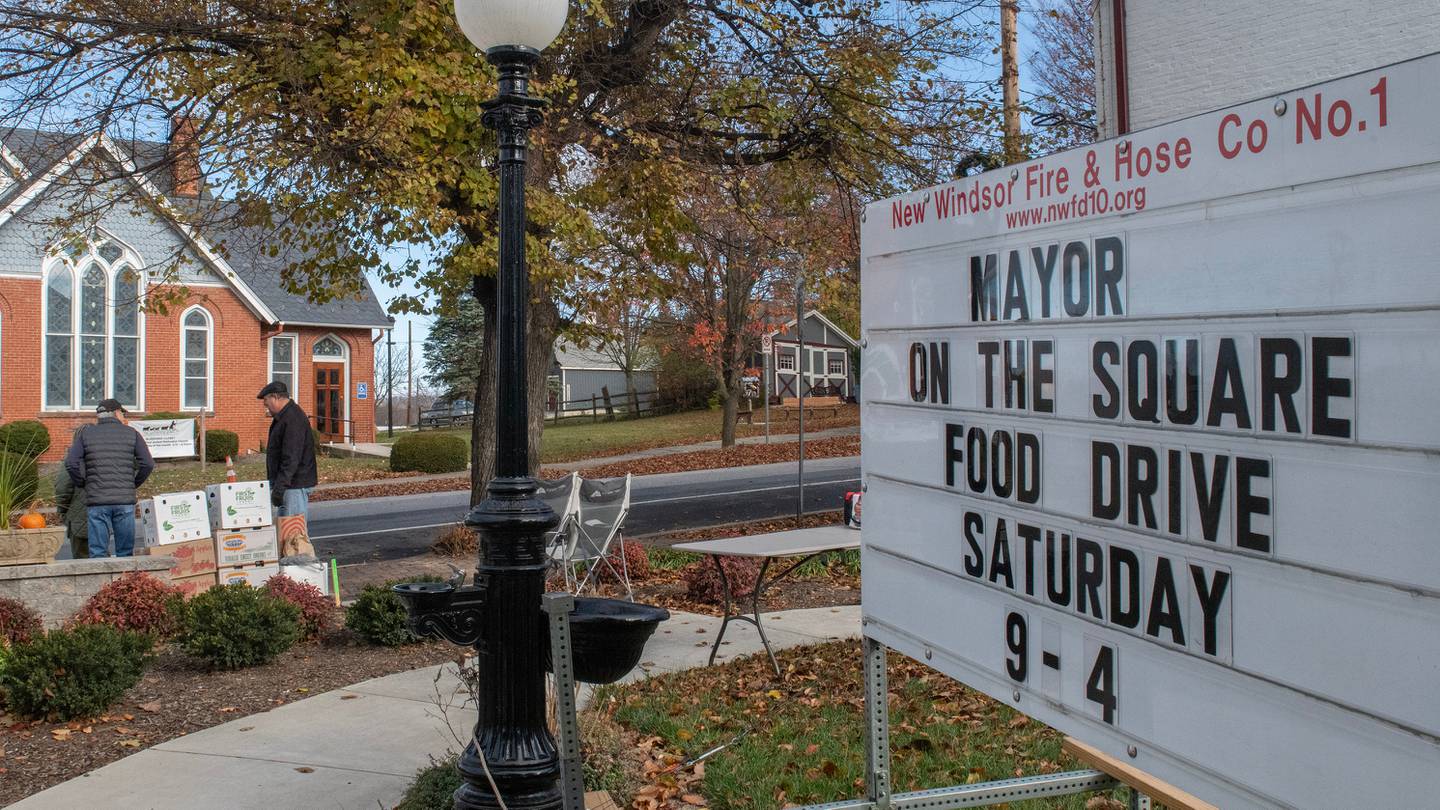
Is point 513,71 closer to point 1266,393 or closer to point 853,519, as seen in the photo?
point 1266,393

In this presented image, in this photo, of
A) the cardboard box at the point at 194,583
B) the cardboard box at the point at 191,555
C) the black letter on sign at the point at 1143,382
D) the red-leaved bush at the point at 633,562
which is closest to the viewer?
the black letter on sign at the point at 1143,382

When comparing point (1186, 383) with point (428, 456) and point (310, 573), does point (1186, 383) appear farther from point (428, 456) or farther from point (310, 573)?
point (428, 456)

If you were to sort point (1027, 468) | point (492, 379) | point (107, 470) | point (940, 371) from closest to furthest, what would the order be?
point (1027, 468)
point (940, 371)
point (492, 379)
point (107, 470)

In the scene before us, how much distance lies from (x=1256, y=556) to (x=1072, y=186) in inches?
42.3

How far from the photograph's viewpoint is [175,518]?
9414mm

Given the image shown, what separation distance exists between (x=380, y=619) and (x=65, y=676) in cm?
207

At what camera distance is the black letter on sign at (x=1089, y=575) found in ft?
9.45

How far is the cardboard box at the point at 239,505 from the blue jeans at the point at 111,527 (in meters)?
2.41

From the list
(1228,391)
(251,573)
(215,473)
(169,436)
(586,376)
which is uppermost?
(586,376)

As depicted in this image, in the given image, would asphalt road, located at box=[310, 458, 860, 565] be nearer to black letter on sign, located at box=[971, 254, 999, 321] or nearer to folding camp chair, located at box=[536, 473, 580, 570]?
folding camp chair, located at box=[536, 473, 580, 570]

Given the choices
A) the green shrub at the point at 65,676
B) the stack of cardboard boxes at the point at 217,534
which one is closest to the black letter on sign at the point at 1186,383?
the green shrub at the point at 65,676

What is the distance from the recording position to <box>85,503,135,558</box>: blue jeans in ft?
36.9

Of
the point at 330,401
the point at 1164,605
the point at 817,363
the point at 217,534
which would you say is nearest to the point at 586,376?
the point at 817,363

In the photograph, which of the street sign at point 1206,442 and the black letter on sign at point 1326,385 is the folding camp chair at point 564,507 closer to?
the street sign at point 1206,442
